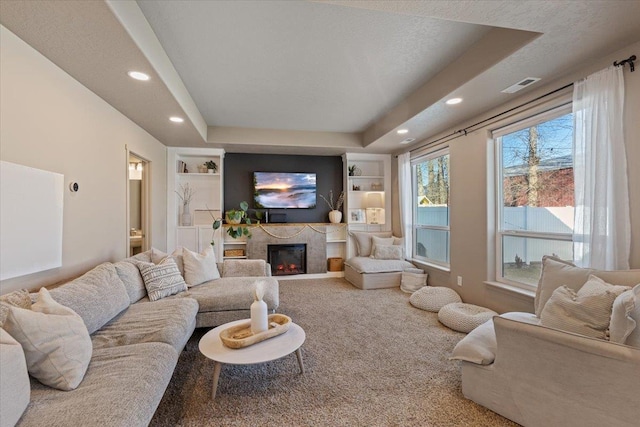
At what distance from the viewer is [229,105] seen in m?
3.88

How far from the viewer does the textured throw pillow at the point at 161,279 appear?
2.76m

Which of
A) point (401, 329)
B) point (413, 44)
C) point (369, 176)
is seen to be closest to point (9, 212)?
point (413, 44)

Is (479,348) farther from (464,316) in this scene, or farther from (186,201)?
(186,201)

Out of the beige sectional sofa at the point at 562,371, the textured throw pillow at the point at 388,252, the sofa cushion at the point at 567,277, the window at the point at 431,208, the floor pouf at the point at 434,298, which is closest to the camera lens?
the beige sectional sofa at the point at 562,371

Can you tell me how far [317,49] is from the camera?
2.56 metres

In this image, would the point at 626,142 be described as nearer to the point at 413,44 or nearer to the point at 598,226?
the point at 598,226

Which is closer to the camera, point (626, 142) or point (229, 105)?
point (626, 142)

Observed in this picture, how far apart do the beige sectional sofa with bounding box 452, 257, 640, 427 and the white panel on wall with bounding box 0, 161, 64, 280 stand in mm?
2959

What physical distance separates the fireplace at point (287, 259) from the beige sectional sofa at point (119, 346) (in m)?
2.26

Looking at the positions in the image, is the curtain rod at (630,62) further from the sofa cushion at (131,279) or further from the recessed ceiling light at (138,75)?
the sofa cushion at (131,279)

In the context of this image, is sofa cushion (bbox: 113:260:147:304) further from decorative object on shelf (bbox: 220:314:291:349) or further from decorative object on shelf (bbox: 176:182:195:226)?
decorative object on shelf (bbox: 176:182:195:226)

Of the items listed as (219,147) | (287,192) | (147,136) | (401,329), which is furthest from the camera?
(287,192)

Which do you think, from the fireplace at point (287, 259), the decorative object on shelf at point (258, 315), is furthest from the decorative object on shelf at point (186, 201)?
the decorative object on shelf at point (258, 315)

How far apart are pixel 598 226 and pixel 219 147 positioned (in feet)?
16.8
